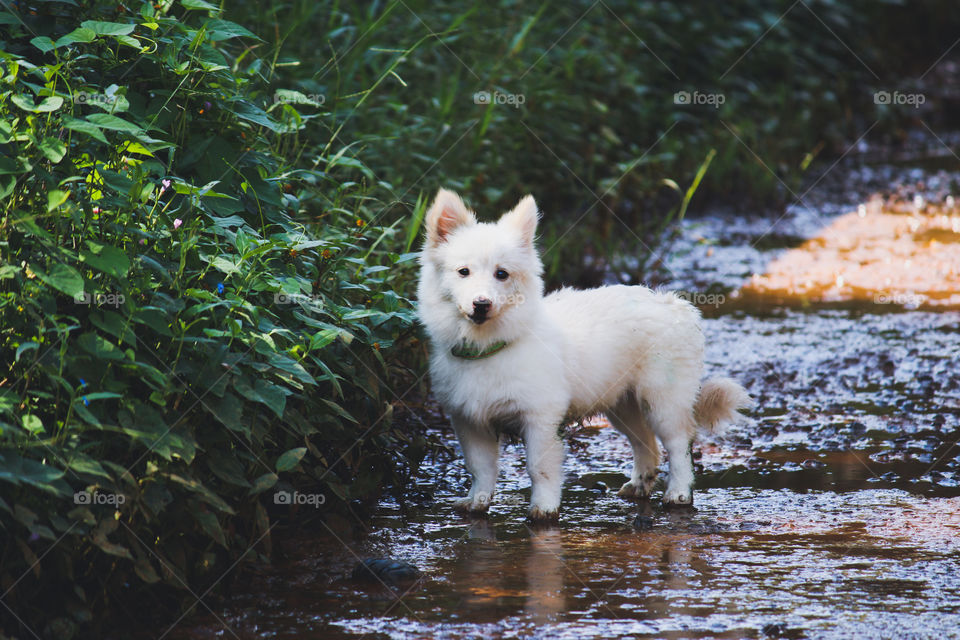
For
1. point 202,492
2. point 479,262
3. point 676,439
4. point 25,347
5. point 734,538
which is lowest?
point 734,538

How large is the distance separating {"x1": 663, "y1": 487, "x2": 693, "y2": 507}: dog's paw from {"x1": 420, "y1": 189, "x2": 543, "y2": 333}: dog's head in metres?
1.05

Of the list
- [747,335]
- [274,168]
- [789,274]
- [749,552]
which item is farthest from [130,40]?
[789,274]

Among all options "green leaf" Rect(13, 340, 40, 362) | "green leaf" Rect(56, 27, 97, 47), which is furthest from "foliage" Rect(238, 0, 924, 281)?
"green leaf" Rect(13, 340, 40, 362)

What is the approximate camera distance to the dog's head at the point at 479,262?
438 centimetres

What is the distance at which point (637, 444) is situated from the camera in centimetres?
496

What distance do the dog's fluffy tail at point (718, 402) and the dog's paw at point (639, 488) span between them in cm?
37


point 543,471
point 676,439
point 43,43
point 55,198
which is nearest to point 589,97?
point 676,439

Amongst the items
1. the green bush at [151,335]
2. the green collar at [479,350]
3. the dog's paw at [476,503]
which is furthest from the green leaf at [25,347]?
the dog's paw at [476,503]

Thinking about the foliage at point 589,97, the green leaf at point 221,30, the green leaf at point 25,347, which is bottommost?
the green leaf at point 25,347

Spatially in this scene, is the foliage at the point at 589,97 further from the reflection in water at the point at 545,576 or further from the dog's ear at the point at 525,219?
the reflection in water at the point at 545,576

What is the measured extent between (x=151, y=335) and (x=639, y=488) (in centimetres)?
234

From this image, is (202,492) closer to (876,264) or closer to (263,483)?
(263,483)

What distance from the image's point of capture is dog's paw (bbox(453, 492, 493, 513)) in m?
4.53

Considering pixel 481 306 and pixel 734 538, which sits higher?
pixel 481 306
